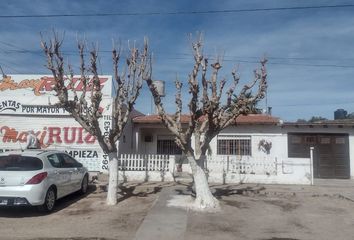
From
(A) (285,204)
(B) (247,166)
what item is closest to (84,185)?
(A) (285,204)

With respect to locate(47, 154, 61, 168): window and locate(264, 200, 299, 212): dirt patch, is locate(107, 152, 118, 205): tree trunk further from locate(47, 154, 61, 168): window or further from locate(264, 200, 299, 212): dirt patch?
locate(264, 200, 299, 212): dirt patch

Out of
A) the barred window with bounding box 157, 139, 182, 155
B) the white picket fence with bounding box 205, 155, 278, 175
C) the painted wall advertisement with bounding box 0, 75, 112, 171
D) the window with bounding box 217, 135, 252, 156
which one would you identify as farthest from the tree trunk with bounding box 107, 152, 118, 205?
the barred window with bounding box 157, 139, 182, 155

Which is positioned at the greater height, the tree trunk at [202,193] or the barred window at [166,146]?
the barred window at [166,146]

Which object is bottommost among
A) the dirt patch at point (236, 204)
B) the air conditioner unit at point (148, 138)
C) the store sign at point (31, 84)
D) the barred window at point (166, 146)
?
the dirt patch at point (236, 204)

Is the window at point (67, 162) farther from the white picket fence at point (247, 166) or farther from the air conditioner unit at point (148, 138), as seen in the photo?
the air conditioner unit at point (148, 138)

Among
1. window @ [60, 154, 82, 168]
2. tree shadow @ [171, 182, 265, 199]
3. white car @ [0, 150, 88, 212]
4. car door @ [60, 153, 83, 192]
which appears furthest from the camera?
tree shadow @ [171, 182, 265, 199]

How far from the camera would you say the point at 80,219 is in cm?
954

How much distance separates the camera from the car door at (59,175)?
1053cm

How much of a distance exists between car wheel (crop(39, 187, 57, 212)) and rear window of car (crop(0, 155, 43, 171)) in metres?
0.71

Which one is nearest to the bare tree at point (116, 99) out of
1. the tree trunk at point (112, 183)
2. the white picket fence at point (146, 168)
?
the tree trunk at point (112, 183)

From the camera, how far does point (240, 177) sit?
16484 mm

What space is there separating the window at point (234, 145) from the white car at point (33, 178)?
35.5 feet

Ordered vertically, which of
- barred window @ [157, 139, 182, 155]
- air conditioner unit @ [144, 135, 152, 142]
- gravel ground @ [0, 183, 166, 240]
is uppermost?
air conditioner unit @ [144, 135, 152, 142]

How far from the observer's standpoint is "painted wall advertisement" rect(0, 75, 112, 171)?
736 inches
